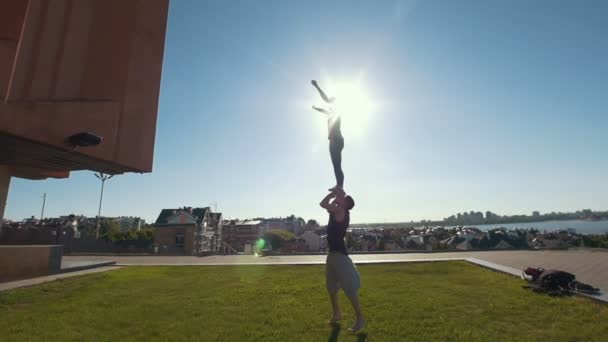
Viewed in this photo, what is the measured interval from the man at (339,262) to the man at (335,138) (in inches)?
13.7

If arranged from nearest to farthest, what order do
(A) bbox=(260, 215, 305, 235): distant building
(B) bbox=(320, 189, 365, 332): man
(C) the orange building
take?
1. (C) the orange building
2. (B) bbox=(320, 189, 365, 332): man
3. (A) bbox=(260, 215, 305, 235): distant building

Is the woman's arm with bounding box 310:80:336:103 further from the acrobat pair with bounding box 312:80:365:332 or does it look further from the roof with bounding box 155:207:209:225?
the roof with bounding box 155:207:209:225

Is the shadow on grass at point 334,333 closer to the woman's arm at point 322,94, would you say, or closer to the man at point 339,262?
the man at point 339,262

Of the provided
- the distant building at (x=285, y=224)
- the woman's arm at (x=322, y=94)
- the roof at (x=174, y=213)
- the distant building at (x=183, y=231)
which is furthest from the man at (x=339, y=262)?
the distant building at (x=285, y=224)

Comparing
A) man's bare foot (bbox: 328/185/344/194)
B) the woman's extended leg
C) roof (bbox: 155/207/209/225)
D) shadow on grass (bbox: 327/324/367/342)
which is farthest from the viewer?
roof (bbox: 155/207/209/225)

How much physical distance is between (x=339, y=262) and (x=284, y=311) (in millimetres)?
1755

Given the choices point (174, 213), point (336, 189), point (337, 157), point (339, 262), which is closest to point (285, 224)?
point (174, 213)

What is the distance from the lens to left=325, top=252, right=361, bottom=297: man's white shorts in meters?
5.11

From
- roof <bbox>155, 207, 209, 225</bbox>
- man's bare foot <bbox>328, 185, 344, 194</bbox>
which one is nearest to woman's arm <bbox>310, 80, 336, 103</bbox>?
man's bare foot <bbox>328, 185, 344, 194</bbox>

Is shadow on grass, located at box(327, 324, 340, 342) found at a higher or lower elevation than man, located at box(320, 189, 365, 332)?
lower

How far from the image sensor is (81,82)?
17.0 ft

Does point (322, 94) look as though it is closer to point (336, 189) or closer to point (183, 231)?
point (336, 189)

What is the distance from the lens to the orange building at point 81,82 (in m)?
4.34

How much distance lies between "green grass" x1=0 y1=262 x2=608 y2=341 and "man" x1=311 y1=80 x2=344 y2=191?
275cm
